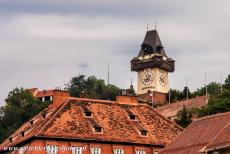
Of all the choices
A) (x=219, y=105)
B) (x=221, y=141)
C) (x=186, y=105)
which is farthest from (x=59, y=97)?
(x=186, y=105)

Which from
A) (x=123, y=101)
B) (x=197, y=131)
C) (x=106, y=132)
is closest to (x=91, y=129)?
(x=106, y=132)

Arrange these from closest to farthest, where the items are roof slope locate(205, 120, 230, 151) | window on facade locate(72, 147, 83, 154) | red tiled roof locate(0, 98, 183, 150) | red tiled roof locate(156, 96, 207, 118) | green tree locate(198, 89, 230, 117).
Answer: roof slope locate(205, 120, 230, 151) < window on facade locate(72, 147, 83, 154) < red tiled roof locate(0, 98, 183, 150) < green tree locate(198, 89, 230, 117) < red tiled roof locate(156, 96, 207, 118)

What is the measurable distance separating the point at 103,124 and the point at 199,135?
2467cm

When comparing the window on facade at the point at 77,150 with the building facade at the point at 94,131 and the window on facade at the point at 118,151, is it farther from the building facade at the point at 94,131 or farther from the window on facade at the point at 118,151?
the window on facade at the point at 118,151

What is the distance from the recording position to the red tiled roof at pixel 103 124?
340ft

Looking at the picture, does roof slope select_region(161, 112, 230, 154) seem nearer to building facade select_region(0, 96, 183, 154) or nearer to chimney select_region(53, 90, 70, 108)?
building facade select_region(0, 96, 183, 154)

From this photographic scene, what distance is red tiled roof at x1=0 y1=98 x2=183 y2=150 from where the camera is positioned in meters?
104

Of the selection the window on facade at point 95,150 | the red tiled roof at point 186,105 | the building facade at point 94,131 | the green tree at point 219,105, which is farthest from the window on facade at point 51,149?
the red tiled roof at point 186,105

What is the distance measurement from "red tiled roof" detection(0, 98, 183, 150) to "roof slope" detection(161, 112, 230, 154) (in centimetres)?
1847

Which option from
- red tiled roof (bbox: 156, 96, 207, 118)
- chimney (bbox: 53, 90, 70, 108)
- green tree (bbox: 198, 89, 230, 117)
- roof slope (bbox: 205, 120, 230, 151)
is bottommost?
roof slope (bbox: 205, 120, 230, 151)

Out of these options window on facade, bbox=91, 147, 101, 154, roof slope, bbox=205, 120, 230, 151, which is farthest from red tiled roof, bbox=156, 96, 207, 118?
roof slope, bbox=205, 120, 230, 151

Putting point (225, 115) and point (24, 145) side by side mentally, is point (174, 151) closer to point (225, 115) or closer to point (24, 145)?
point (225, 115)

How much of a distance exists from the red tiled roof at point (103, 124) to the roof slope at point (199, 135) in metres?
18.5

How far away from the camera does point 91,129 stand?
10481cm
